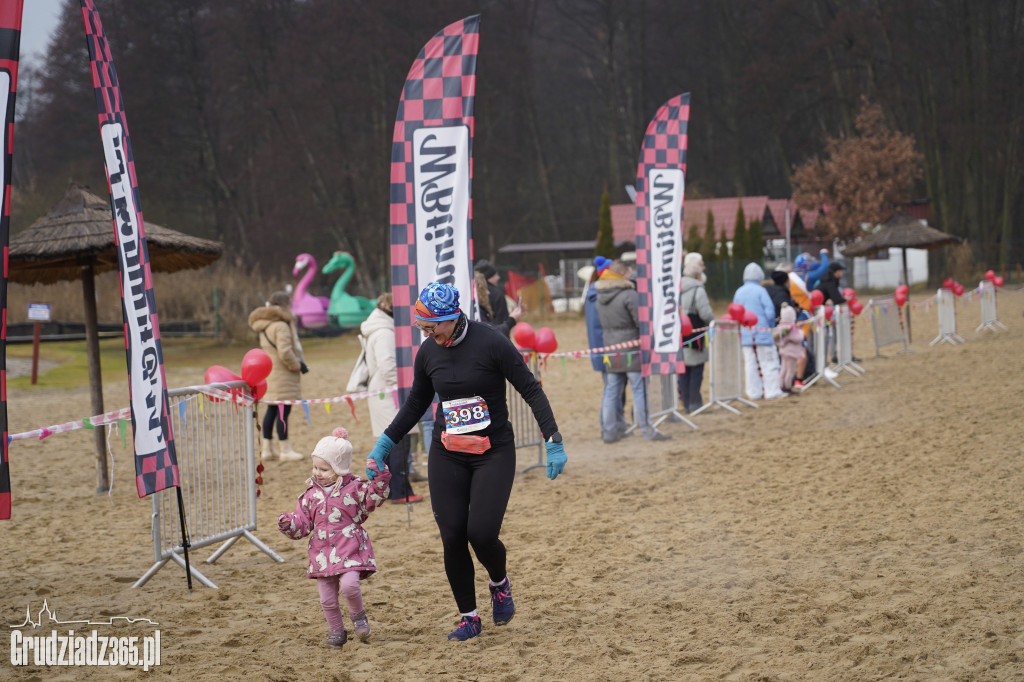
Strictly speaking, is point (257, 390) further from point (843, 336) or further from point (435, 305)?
point (843, 336)

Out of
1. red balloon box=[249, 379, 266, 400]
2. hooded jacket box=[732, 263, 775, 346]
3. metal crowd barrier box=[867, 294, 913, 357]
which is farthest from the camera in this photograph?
metal crowd barrier box=[867, 294, 913, 357]

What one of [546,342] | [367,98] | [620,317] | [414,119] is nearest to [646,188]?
[620,317]

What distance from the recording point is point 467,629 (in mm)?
5324

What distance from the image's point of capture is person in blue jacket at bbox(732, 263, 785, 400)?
13438 millimetres

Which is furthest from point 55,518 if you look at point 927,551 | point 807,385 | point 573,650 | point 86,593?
point 807,385

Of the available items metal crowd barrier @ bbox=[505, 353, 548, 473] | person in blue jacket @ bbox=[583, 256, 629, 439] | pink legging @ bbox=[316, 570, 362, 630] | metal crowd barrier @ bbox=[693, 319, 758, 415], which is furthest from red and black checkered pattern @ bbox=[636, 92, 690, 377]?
pink legging @ bbox=[316, 570, 362, 630]

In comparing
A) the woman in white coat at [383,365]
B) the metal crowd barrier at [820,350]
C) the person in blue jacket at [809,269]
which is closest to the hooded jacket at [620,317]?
the woman in white coat at [383,365]

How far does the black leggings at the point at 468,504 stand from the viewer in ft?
17.0

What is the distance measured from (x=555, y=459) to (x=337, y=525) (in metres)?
1.19

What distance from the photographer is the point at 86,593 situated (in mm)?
6477

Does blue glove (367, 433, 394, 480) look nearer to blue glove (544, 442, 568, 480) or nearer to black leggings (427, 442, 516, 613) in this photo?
black leggings (427, 442, 516, 613)

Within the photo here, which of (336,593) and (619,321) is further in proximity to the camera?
(619,321)

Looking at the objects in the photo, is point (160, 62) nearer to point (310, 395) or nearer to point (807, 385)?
point (310, 395)

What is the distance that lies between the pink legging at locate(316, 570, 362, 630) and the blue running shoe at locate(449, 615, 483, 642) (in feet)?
1.77
